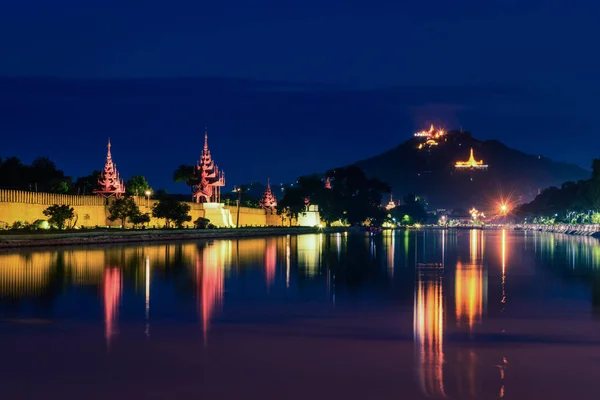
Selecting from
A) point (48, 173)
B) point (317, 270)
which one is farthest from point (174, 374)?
point (48, 173)

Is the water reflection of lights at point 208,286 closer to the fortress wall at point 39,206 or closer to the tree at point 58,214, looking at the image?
the fortress wall at point 39,206

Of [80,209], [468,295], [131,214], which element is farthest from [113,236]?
[468,295]

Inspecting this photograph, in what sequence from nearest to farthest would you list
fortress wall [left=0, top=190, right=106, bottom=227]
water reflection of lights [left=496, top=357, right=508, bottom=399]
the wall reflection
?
1. water reflection of lights [left=496, top=357, right=508, bottom=399]
2. the wall reflection
3. fortress wall [left=0, top=190, right=106, bottom=227]

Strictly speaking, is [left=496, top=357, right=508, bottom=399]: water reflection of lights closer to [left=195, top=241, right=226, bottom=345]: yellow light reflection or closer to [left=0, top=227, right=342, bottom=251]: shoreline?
[left=195, top=241, right=226, bottom=345]: yellow light reflection

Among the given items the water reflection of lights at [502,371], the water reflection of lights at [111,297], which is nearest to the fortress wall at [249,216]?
the water reflection of lights at [111,297]

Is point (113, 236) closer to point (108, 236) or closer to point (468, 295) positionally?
point (108, 236)

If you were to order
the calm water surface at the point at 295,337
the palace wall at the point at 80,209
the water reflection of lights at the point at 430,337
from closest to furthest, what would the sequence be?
1. the calm water surface at the point at 295,337
2. the water reflection of lights at the point at 430,337
3. the palace wall at the point at 80,209

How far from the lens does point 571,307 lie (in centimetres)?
2123

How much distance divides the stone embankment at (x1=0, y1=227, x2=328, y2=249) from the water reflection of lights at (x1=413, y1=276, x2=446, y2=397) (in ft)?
109

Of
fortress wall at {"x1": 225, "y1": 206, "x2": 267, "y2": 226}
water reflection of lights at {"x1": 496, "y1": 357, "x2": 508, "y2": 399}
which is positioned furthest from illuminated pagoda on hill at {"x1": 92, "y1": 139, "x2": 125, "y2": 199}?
water reflection of lights at {"x1": 496, "y1": 357, "x2": 508, "y2": 399}

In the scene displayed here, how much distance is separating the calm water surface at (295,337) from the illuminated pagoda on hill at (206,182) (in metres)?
81.0

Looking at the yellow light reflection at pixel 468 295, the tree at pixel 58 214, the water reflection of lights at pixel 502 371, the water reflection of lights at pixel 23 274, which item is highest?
the tree at pixel 58 214

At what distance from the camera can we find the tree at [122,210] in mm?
81438

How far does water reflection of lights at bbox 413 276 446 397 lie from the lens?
464 inches
